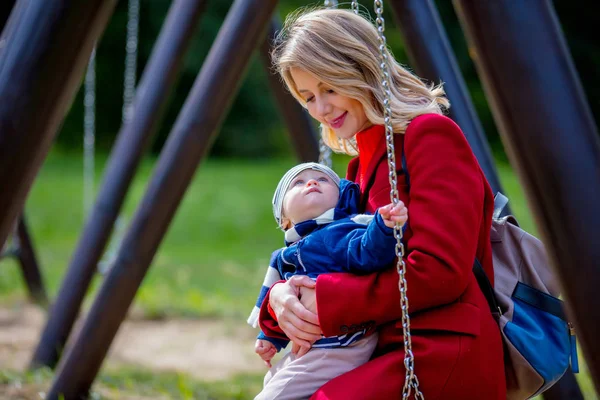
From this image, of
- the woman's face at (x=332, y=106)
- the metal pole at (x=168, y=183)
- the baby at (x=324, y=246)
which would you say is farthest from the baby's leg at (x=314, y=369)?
the metal pole at (x=168, y=183)

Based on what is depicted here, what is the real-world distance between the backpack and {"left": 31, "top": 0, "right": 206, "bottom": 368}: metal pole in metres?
2.49

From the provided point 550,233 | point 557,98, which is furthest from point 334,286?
point 557,98

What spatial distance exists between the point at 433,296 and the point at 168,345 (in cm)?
376

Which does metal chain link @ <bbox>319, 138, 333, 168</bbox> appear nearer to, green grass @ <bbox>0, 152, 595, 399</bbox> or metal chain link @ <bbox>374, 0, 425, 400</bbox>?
metal chain link @ <bbox>374, 0, 425, 400</bbox>

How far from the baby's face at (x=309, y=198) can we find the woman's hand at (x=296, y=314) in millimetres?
164

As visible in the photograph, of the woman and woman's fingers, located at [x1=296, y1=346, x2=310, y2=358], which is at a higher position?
the woman

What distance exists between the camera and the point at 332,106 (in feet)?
6.94

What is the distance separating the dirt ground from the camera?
189 inches

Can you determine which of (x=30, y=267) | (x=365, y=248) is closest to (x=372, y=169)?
(x=365, y=248)

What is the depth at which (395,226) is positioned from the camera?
177 cm

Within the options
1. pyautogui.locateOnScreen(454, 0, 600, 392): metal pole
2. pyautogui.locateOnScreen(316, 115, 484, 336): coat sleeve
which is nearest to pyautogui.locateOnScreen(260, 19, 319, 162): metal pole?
pyautogui.locateOnScreen(316, 115, 484, 336): coat sleeve

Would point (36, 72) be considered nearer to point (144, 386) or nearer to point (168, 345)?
point (144, 386)

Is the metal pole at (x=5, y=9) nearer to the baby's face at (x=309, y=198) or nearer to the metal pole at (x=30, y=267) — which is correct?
the metal pole at (x=30, y=267)

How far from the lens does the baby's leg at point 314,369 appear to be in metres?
1.96
